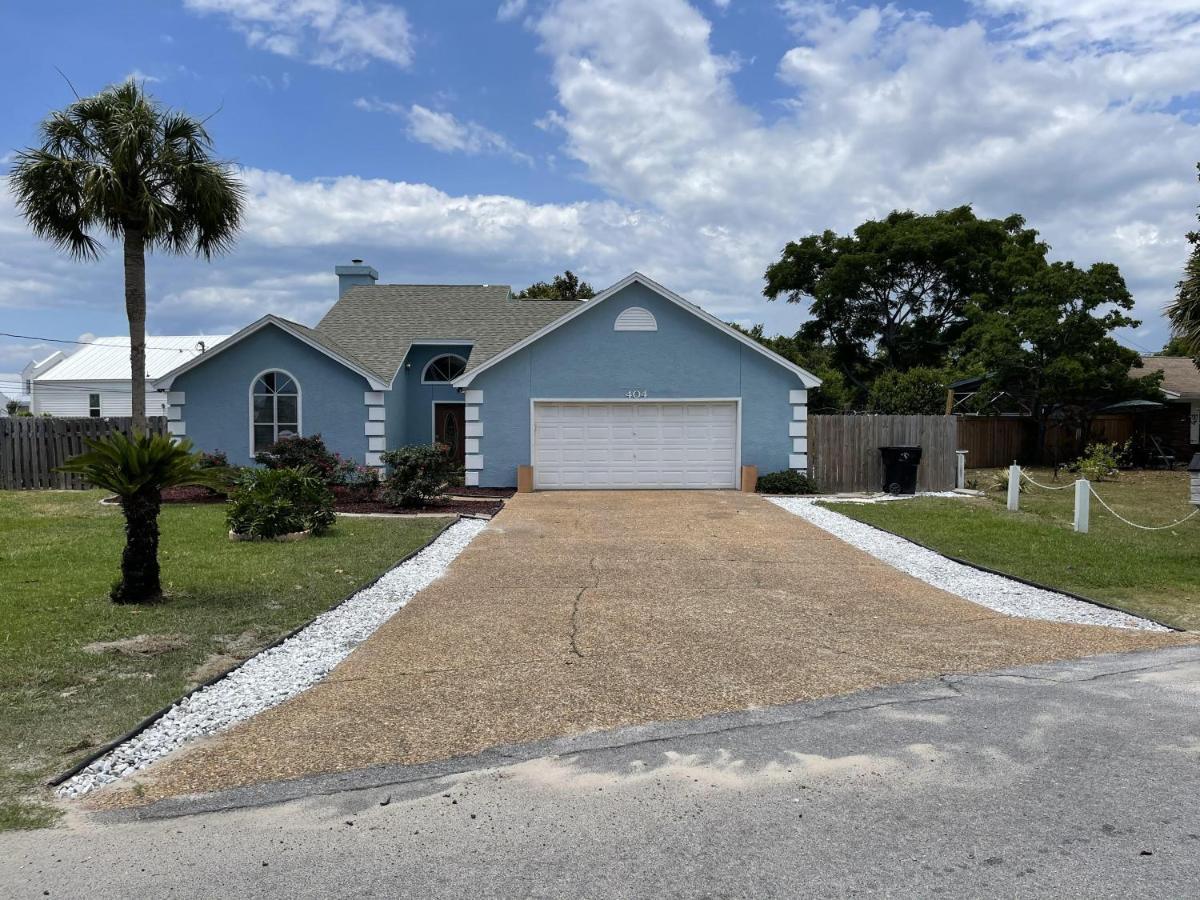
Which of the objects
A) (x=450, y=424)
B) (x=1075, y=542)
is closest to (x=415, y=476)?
(x=450, y=424)

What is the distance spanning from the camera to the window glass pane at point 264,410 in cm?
1989

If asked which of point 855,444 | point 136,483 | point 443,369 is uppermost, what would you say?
point 443,369

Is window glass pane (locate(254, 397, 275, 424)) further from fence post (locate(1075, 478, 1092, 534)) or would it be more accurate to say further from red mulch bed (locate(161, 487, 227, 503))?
fence post (locate(1075, 478, 1092, 534))

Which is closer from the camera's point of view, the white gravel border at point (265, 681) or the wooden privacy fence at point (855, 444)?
the white gravel border at point (265, 681)

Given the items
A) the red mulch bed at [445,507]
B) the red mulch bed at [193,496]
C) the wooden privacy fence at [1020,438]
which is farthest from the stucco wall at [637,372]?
the wooden privacy fence at [1020,438]

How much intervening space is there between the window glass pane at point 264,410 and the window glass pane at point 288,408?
137mm

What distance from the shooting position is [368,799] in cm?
427

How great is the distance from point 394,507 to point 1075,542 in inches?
441

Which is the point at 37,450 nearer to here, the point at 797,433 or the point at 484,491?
the point at 484,491

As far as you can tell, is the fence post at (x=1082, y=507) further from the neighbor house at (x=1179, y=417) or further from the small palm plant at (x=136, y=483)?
the neighbor house at (x=1179, y=417)

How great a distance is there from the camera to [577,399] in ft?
64.0

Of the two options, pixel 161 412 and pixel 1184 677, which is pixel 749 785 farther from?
pixel 161 412

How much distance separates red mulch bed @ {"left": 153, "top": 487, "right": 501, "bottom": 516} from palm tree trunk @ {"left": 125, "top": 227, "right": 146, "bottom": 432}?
1.68m

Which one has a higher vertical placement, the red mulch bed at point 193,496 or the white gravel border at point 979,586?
the red mulch bed at point 193,496
